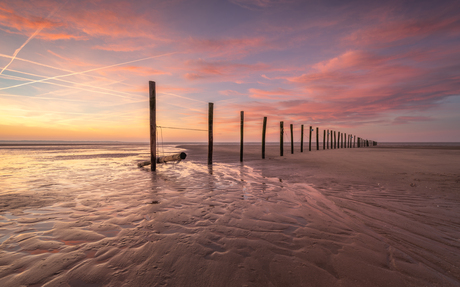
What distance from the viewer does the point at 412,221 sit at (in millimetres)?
3996

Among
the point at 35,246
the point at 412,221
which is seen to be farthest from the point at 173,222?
the point at 412,221

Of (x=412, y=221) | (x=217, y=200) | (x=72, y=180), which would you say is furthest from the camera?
(x=72, y=180)

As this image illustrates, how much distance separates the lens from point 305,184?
7.64 m

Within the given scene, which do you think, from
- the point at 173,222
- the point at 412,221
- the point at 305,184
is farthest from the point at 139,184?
the point at 412,221

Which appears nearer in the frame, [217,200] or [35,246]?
[35,246]

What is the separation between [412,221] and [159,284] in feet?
16.5

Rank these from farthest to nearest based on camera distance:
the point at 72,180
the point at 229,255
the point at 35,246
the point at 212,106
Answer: the point at 212,106
the point at 72,180
the point at 35,246
the point at 229,255

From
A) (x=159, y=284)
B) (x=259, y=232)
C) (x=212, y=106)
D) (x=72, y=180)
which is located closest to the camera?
(x=159, y=284)

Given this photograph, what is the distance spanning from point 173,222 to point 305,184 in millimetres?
5587

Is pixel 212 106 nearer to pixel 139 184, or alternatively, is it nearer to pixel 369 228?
pixel 139 184

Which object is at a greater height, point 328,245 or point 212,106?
point 212,106

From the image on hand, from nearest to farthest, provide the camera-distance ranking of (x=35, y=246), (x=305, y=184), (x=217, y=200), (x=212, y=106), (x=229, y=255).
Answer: (x=229, y=255)
(x=35, y=246)
(x=217, y=200)
(x=305, y=184)
(x=212, y=106)

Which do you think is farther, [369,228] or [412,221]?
[412,221]

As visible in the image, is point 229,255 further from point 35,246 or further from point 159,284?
point 35,246
